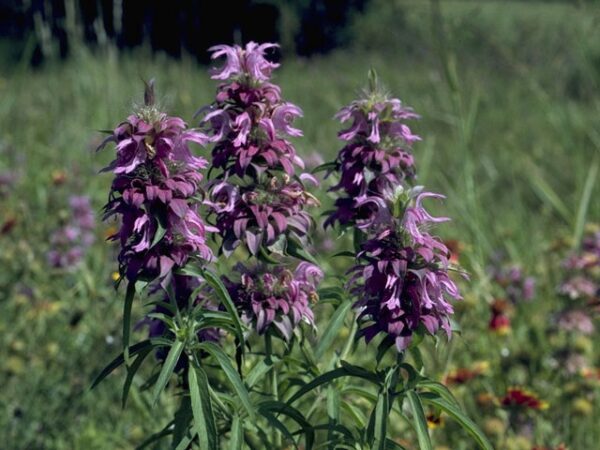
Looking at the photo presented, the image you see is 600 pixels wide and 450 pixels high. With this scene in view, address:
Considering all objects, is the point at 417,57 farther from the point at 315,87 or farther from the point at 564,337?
the point at 564,337

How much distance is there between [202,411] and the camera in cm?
148

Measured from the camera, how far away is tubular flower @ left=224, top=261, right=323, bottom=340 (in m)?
1.69

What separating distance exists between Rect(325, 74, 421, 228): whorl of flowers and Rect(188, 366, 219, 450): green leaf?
1.58 ft

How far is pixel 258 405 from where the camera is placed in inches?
64.6

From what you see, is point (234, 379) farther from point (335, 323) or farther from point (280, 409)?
point (335, 323)

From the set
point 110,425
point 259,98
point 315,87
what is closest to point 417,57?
point 315,87

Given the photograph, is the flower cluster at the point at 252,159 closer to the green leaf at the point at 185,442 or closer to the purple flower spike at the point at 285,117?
the purple flower spike at the point at 285,117

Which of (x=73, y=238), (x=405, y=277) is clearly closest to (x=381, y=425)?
(x=405, y=277)

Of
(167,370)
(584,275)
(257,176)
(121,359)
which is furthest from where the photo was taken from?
(584,275)

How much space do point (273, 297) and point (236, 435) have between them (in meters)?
0.30

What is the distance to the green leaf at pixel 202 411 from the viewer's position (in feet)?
4.78

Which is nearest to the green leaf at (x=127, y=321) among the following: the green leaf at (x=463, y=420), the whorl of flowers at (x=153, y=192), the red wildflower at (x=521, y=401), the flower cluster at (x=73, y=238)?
the whorl of flowers at (x=153, y=192)

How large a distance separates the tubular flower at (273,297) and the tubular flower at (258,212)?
0.11 metres

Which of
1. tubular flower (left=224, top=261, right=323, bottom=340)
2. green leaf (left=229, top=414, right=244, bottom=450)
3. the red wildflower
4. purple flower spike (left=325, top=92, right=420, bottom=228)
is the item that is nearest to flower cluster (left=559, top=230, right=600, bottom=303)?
the red wildflower
